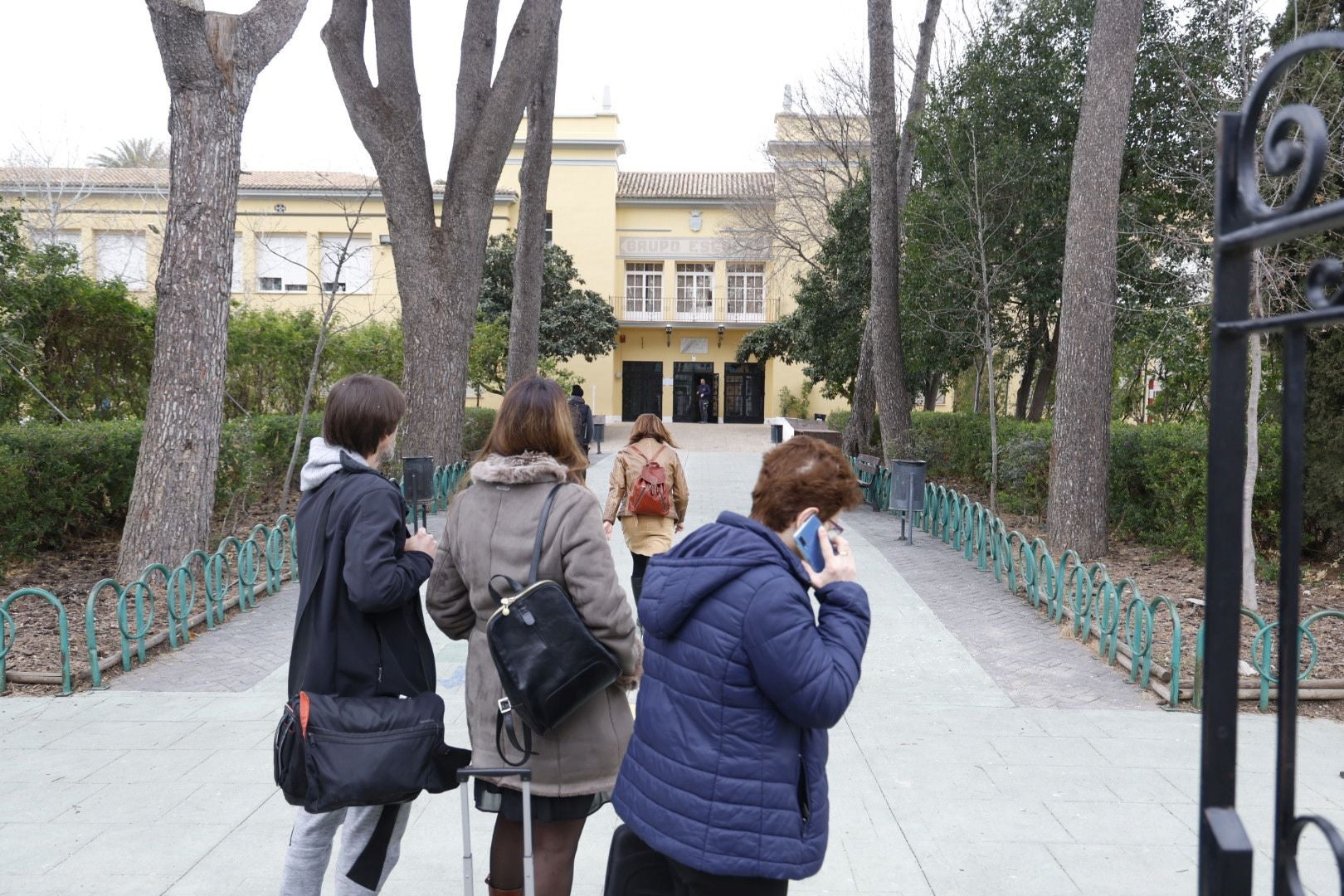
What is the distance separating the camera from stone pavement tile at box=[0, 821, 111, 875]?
389cm

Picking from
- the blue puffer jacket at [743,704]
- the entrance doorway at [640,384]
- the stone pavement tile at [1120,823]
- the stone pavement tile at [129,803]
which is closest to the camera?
the blue puffer jacket at [743,704]

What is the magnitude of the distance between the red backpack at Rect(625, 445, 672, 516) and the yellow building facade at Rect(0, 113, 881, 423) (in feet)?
90.9

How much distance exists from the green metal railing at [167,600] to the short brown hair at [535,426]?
2557mm

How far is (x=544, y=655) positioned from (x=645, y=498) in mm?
4404

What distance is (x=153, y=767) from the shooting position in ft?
16.1

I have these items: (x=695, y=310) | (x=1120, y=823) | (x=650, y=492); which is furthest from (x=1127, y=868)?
A: (x=695, y=310)

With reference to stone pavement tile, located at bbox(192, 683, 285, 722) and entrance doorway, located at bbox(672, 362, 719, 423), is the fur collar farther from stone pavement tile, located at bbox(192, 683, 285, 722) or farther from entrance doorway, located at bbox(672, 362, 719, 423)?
entrance doorway, located at bbox(672, 362, 719, 423)

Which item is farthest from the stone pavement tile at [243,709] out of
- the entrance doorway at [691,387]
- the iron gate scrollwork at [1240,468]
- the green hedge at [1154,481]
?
the entrance doorway at [691,387]

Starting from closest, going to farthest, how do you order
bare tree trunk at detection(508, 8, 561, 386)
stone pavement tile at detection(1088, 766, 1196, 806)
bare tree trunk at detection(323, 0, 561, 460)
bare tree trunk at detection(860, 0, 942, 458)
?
stone pavement tile at detection(1088, 766, 1196, 806)
bare tree trunk at detection(323, 0, 561, 460)
bare tree trunk at detection(860, 0, 942, 458)
bare tree trunk at detection(508, 8, 561, 386)

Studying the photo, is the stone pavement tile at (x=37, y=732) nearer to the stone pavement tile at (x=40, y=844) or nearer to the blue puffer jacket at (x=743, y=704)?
the stone pavement tile at (x=40, y=844)

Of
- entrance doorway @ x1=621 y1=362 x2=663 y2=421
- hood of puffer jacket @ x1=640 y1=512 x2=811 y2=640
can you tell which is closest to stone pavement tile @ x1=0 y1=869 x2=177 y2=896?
hood of puffer jacket @ x1=640 y1=512 x2=811 y2=640

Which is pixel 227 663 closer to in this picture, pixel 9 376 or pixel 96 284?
pixel 9 376

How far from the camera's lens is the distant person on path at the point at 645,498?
7035 mm

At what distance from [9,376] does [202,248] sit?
12.8ft
